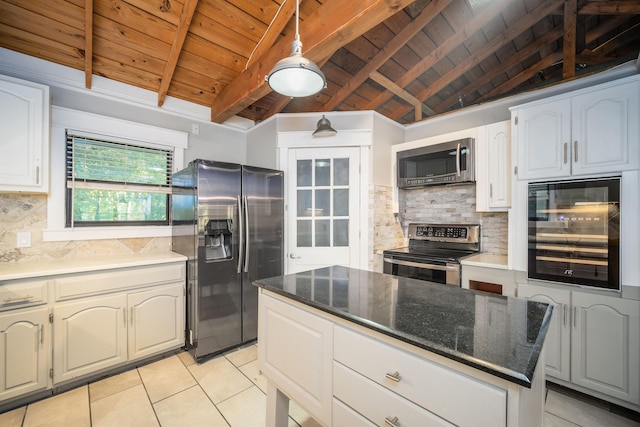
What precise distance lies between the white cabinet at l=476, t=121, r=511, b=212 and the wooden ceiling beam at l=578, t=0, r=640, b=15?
117 cm

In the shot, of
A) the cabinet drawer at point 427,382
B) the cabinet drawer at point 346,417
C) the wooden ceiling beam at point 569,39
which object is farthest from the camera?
the wooden ceiling beam at point 569,39

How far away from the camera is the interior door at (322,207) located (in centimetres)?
301

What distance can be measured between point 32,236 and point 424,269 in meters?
3.53

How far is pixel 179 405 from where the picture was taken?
1915mm

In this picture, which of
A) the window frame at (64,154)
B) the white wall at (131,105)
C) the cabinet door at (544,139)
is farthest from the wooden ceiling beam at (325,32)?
the cabinet door at (544,139)

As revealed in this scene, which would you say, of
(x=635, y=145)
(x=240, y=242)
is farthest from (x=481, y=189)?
(x=240, y=242)

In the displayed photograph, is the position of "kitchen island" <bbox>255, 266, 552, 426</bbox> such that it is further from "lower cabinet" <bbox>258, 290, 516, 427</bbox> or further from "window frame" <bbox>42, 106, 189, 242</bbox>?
"window frame" <bbox>42, 106, 189, 242</bbox>

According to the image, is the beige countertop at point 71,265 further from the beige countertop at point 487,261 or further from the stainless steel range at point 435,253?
the beige countertop at point 487,261

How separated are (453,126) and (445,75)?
64 centimetres

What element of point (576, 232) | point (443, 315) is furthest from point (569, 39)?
point (443, 315)

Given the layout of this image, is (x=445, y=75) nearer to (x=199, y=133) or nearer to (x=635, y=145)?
(x=635, y=145)

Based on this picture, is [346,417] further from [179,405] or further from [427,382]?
[179,405]

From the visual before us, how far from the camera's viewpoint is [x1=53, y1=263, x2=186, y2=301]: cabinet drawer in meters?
2.00

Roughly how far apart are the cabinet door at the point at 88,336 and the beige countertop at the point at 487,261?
3011mm
